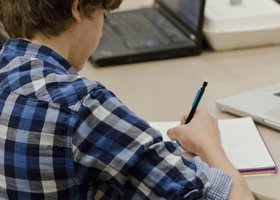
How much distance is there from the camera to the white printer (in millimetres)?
1666

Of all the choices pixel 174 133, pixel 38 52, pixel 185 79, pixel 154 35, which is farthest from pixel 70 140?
pixel 154 35

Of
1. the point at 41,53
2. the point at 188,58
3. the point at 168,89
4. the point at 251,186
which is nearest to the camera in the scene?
the point at 41,53

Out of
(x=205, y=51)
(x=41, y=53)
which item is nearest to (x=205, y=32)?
(x=205, y=51)

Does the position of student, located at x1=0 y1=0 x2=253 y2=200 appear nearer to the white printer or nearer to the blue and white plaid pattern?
the blue and white plaid pattern

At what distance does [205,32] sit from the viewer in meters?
1.68

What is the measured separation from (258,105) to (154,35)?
532 mm

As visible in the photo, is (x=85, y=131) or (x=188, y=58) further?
(x=188, y=58)

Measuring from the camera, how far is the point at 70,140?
82 cm

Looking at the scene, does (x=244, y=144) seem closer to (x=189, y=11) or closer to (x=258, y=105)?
(x=258, y=105)

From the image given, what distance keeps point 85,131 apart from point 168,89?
0.68 m

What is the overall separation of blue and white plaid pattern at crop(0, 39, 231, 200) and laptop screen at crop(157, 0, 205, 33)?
828mm

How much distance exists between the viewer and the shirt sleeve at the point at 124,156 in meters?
0.82

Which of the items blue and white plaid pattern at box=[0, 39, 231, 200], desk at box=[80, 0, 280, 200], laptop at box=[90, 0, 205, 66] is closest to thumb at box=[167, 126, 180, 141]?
desk at box=[80, 0, 280, 200]

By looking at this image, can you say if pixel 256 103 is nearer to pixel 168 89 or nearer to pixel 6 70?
pixel 168 89
